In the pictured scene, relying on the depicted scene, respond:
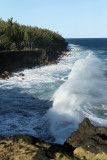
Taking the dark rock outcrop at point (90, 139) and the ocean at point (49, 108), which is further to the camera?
the ocean at point (49, 108)

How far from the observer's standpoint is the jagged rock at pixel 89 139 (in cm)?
1023

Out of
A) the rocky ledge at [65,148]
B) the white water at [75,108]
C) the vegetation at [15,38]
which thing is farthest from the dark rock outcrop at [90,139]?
the vegetation at [15,38]

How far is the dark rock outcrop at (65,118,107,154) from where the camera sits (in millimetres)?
10250

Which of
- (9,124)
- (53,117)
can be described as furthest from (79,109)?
(9,124)

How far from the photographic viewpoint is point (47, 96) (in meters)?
25.2

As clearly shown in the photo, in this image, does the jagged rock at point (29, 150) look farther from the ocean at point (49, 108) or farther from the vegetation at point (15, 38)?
the vegetation at point (15, 38)

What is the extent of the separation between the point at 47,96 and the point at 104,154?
1581 centimetres

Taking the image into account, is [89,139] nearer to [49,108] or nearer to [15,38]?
[49,108]

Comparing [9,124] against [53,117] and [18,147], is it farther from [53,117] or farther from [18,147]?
[18,147]

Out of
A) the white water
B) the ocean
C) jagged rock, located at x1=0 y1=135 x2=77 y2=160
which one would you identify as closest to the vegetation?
the ocean

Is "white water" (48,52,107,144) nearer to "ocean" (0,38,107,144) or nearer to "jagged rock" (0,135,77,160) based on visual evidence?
"ocean" (0,38,107,144)

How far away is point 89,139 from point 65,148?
5.27 feet

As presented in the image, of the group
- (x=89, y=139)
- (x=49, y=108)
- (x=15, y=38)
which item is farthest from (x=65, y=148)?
(x=15, y=38)

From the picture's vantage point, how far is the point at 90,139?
1084 cm
